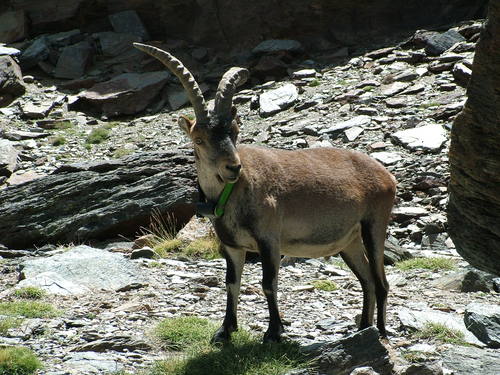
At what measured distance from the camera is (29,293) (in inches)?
423

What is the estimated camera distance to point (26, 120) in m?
25.9

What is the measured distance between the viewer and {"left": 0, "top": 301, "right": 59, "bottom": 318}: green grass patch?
9734 mm

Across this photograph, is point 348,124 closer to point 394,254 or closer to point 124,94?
point 394,254

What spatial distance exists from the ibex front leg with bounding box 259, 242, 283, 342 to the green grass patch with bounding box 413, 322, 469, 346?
6.19 ft

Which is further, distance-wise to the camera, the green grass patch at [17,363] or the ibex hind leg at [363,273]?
the ibex hind leg at [363,273]

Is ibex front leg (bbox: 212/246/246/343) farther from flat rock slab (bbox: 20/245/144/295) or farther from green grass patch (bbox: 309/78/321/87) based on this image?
green grass patch (bbox: 309/78/321/87)

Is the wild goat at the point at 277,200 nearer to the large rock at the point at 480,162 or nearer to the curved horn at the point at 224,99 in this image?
the curved horn at the point at 224,99

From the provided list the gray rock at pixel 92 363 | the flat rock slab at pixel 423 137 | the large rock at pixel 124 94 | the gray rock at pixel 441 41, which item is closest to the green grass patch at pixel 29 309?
the gray rock at pixel 92 363

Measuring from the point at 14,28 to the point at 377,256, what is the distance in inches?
965

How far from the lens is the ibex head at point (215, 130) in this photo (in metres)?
8.21

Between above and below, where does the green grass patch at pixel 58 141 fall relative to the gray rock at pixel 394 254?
below

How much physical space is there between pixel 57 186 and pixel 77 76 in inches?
507

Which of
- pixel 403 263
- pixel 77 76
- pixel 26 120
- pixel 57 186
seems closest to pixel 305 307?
pixel 403 263

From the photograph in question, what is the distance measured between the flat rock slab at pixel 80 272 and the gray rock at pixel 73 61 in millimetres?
17074
